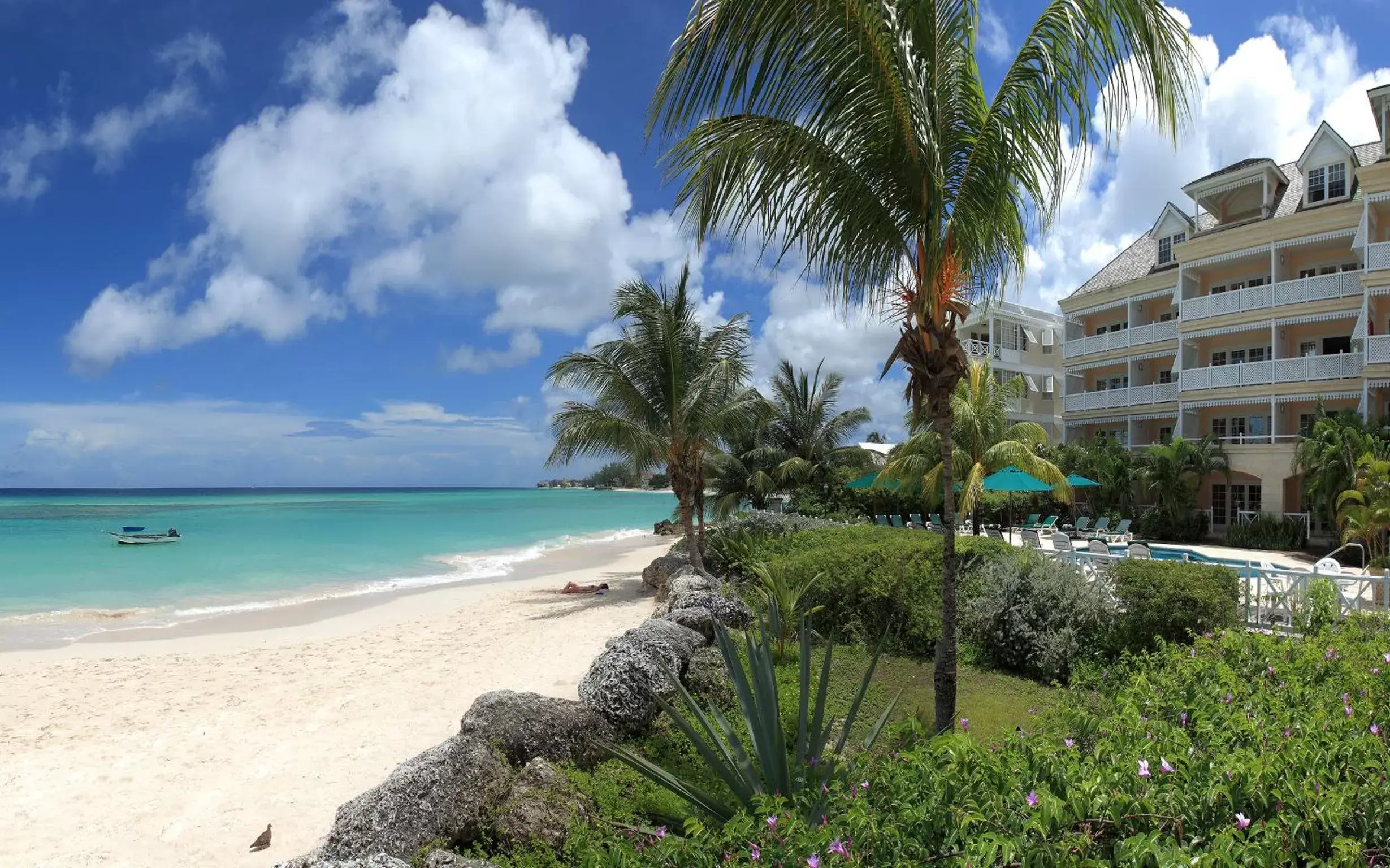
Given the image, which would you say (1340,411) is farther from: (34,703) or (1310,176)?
(34,703)

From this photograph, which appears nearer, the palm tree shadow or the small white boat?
the palm tree shadow

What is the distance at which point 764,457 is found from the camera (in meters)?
24.1

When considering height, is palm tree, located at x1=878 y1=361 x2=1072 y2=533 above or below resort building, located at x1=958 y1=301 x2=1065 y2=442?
below

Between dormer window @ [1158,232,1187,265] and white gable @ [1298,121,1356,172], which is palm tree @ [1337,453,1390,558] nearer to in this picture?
white gable @ [1298,121,1356,172]

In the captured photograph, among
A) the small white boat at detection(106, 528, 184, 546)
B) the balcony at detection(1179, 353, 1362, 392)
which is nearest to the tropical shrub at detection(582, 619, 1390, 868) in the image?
the balcony at detection(1179, 353, 1362, 392)

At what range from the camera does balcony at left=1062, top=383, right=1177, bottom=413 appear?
1022 inches

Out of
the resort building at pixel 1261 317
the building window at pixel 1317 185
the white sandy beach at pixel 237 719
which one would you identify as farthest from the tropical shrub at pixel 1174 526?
the white sandy beach at pixel 237 719

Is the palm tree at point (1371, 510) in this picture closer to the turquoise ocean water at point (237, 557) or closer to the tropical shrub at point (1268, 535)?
the tropical shrub at point (1268, 535)

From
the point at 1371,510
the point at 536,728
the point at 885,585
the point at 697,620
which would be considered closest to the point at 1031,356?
the point at 1371,510

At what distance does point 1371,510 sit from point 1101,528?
25.9 feet

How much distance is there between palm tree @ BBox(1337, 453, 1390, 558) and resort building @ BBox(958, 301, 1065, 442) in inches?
642

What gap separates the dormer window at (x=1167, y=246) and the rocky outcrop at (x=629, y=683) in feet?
92.9

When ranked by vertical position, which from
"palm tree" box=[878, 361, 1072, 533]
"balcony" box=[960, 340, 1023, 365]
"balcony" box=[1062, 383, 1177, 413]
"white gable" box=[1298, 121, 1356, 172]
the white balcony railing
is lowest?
"palm tree" box=[878, 361, 1072, 533]

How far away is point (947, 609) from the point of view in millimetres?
5883
